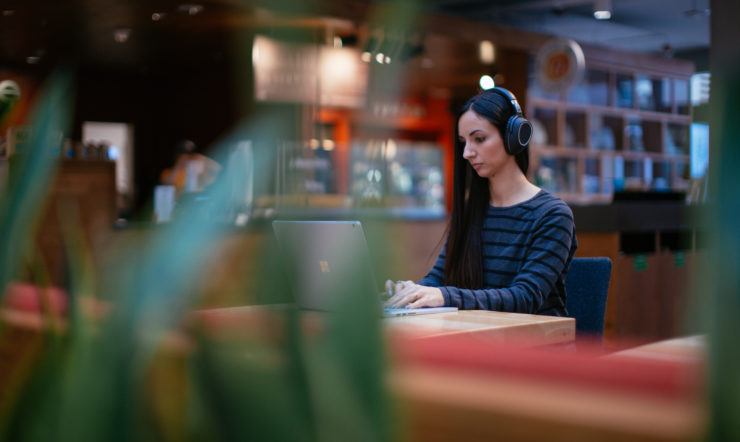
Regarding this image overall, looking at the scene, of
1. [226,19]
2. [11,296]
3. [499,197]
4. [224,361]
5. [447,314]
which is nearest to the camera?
[224,361]

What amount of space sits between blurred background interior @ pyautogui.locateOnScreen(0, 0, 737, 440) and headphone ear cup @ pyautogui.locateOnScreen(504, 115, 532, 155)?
455mm

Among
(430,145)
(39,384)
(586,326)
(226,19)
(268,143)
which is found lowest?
(586,326)

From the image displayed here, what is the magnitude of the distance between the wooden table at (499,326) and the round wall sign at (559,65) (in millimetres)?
6145

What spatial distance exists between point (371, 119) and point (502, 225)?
2.13 metres

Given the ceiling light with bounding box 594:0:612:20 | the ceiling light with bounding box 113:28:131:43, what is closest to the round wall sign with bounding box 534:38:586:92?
the ceiling light with bounding box 594:0:612:20

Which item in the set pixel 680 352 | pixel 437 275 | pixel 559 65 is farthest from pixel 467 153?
pixel 559 65

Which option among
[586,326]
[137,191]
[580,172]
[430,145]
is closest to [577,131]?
[580,172]

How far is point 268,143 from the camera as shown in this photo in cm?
51

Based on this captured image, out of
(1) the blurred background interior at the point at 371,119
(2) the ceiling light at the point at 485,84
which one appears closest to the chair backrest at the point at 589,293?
(1) the blurred background interior at the point at 371,119

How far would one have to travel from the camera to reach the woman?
92.5 inches

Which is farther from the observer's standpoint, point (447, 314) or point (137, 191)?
point (137, 191)

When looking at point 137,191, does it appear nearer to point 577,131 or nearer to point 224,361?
point 577,131

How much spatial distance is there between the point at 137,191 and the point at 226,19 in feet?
14.6

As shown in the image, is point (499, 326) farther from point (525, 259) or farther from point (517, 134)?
point (517, 134)
